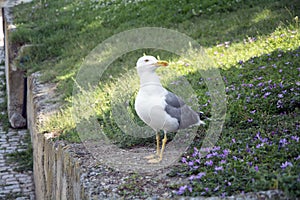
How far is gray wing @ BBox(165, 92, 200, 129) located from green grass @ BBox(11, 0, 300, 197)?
0.34 meters

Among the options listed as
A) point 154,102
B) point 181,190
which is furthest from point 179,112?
point 181,190

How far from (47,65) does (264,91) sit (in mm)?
6004

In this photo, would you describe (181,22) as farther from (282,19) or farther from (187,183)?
(187,183)

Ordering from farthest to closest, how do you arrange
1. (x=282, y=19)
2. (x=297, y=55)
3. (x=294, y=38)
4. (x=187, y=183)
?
1. (x=282, y=19)
2. (x=294, y=38)
3. (x=297, y=55)
4. (x=187, y=183)

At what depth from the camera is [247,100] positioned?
21.5 feet

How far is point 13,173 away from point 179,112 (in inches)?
210

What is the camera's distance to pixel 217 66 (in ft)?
27.7

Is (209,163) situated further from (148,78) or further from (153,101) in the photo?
(148,78)

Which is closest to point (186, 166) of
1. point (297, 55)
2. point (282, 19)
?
point (297, 55)

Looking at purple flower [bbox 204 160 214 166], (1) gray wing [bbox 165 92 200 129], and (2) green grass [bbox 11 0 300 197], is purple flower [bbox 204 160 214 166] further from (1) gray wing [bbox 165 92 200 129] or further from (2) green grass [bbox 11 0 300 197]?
(1) gray wing [bbox 165 92 200 129]

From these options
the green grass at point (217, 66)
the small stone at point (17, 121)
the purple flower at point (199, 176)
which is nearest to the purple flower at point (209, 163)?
the green grass at point (217, 66)

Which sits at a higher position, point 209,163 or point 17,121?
point 17,121

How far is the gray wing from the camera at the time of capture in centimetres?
523

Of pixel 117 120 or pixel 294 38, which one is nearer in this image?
pixel 117 120
